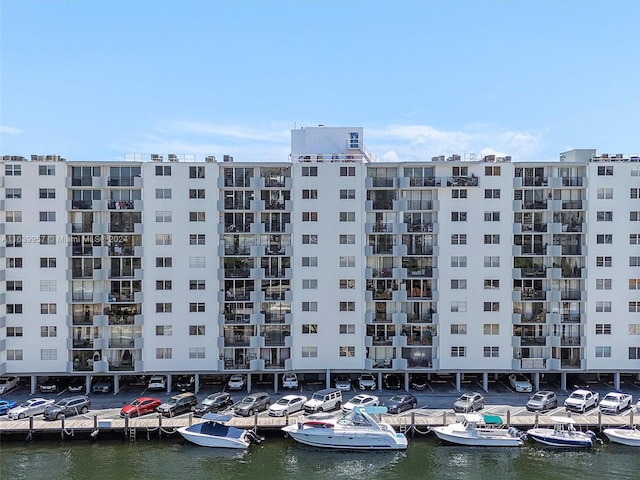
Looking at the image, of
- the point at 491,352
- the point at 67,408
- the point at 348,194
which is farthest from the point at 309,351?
the point at 67,408

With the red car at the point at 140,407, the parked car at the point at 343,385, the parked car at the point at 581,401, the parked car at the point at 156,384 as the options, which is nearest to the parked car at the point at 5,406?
the red car at the point at 140,407

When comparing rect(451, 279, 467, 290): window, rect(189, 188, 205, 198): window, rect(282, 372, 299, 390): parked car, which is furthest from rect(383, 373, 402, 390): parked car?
rect(189, 188, 205, 198): window

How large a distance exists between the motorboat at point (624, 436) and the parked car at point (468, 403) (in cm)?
987

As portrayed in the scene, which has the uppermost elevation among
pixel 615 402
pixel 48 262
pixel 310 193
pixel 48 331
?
pixel 310 193

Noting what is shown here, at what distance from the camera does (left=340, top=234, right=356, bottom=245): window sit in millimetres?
52969

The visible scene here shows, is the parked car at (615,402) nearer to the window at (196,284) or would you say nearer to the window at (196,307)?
the window at (196,307)

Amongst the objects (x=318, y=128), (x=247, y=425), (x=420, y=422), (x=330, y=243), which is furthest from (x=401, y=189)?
(x=247, y=425)

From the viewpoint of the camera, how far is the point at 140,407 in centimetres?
4609

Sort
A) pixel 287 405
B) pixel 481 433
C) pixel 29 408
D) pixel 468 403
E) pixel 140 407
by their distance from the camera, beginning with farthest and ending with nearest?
pixel 468 403
pixel 287 405
pixel 140 407
pixel 29 408
pixel 481 433

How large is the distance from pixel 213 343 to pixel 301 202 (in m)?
16.3

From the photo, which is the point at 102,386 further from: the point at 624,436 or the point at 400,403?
the point at 624,436

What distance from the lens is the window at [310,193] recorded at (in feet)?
173

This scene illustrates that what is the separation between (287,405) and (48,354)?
23947 mm

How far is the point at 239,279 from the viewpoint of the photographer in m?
52.5
